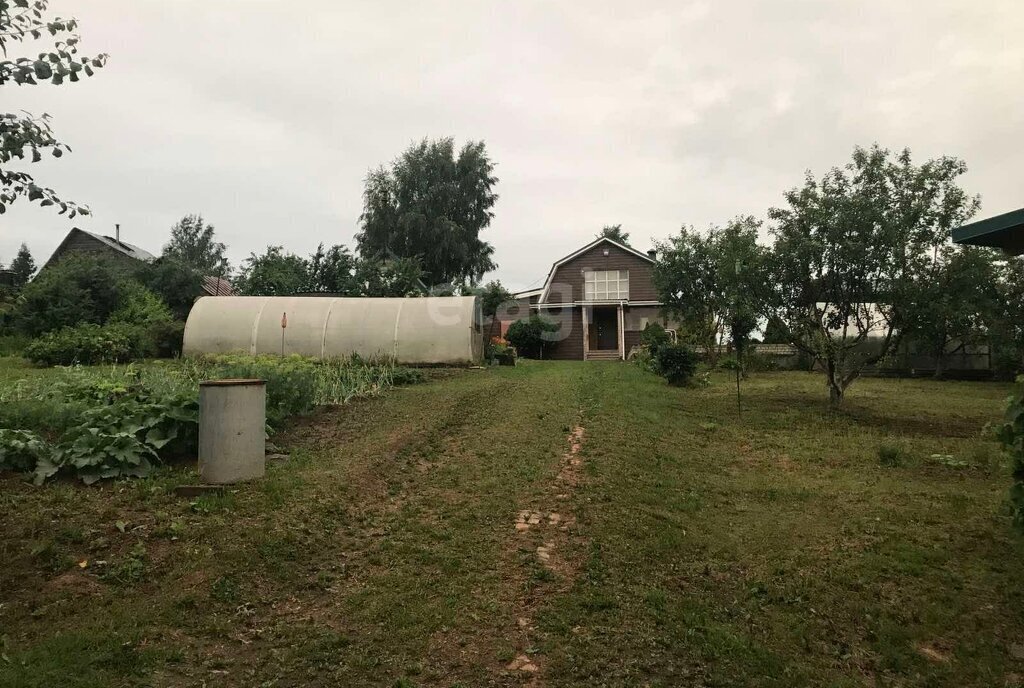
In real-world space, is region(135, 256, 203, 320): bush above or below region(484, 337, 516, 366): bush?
above

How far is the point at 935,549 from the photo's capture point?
513 cm

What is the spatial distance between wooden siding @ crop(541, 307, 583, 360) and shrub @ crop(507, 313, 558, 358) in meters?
1.09

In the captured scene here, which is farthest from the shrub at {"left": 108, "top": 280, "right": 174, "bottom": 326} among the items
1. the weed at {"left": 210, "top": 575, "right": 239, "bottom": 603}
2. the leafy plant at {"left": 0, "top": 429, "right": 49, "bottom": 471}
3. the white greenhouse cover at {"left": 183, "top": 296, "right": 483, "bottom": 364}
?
the weed at {"left": 210, "top": 575, "right": 239, "bottom": 603}

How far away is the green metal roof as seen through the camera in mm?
6211

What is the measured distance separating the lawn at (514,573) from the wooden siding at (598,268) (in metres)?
24.5

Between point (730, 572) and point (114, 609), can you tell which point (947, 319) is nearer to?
point (730, 572)

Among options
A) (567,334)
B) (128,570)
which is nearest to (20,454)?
(128,570)

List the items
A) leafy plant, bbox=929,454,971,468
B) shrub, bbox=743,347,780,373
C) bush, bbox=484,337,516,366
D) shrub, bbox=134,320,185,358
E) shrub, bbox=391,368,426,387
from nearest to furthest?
leafy plant, bbox=929,454,971,468, shrub, bbox=391,368,426,387, shrub, bbox=134,320,185,358, bush, bbox=484,337,516,366, shrub, bbox=743,347,780,373

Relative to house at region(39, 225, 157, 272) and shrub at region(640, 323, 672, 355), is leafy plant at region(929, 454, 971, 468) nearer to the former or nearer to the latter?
shrub at region(640, 323, 672, 355)

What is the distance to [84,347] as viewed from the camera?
16.8m

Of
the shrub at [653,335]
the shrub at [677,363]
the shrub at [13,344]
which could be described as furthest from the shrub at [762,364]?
the shrub at [13,344]

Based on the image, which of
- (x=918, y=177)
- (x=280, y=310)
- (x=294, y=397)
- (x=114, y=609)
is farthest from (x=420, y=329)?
(x=114, y=609)

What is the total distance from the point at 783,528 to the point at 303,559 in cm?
386

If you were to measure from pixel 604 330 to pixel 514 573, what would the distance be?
94.6 ft
